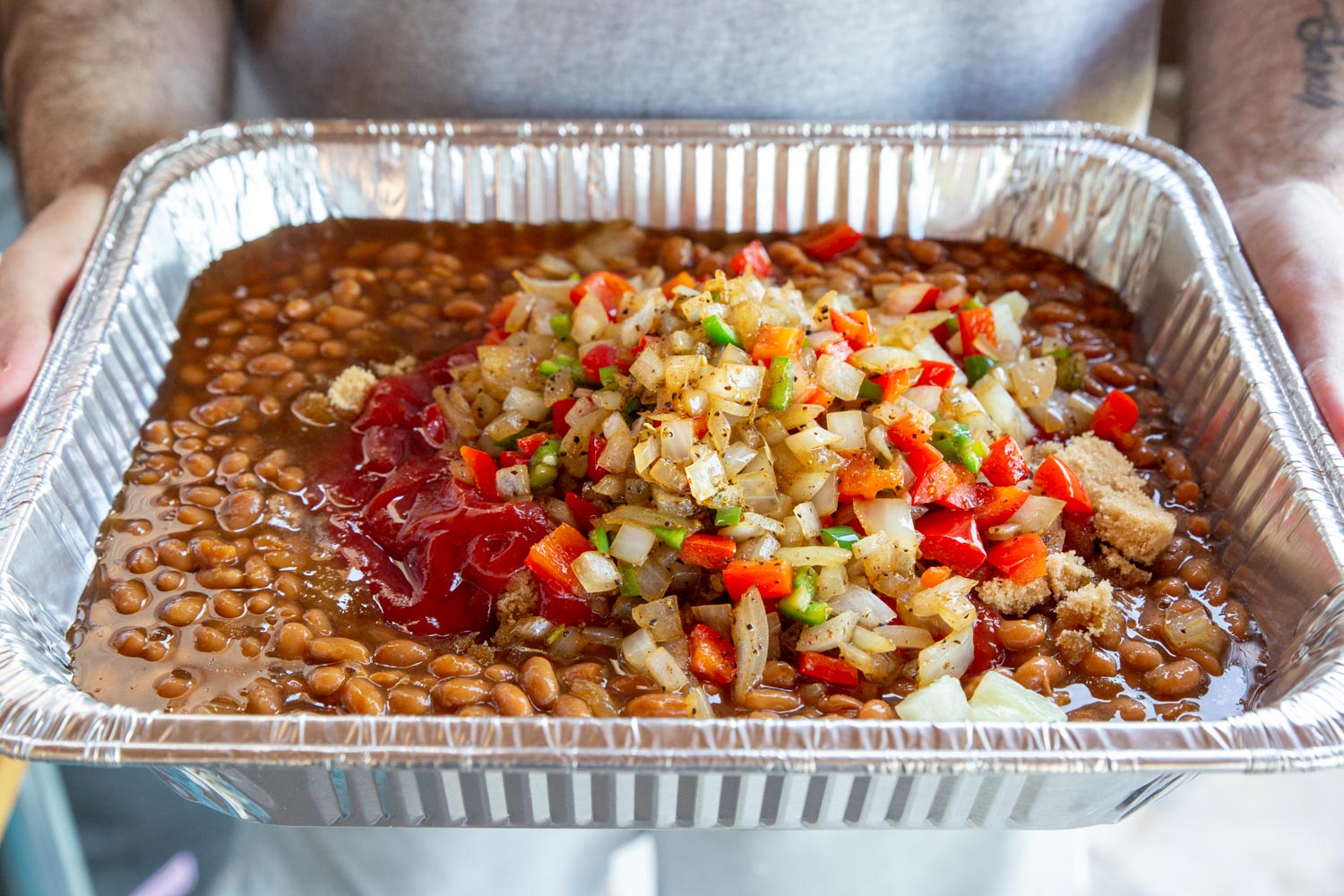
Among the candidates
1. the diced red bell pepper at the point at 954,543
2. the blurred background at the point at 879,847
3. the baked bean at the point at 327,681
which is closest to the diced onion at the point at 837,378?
the diced red bell pepper at the point at 954,543

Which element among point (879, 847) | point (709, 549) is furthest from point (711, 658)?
point (879, 847)

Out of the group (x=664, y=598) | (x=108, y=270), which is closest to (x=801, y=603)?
(x=664, y=598)

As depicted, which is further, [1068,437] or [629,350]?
[1068,437]

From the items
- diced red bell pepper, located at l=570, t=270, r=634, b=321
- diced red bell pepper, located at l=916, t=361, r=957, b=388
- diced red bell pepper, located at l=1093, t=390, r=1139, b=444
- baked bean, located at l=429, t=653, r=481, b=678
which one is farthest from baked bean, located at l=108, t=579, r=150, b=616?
diced red bell pepper, located at l=1093, t=390, r=1139, b=444

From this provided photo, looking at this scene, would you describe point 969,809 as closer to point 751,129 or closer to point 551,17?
point 751,129

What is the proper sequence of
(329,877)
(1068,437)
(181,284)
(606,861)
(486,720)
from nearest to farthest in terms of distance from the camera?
(486,720) < (1068,437) < (181,284) < (329,877) < (606,861)

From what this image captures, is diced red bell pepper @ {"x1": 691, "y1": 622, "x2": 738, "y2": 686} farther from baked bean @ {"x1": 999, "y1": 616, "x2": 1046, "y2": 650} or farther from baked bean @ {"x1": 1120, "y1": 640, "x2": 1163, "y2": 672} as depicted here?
baked bean @ {"x1": 1120, "y1": 640, "x2": 1163, "y2": 672}

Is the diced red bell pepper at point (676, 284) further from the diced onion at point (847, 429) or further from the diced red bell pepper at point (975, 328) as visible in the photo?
the diced red bell pepper at point (975, 328)
